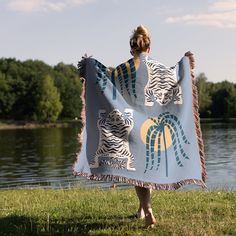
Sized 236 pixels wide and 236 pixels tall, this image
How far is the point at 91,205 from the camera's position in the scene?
854 centimetres

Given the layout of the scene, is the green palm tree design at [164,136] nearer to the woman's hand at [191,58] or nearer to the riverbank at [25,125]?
the woman's hand at [191,58]

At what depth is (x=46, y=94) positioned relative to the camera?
113 meters

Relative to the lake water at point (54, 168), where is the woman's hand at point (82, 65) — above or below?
above

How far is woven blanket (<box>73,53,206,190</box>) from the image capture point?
263 inches

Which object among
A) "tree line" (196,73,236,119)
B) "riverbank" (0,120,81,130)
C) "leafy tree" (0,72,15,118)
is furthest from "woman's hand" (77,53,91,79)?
"tree line" (196,73,236,119)

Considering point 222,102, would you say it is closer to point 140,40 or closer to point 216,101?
point 216,101

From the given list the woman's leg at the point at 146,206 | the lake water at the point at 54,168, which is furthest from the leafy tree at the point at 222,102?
the woman's leg at the point at 146,206

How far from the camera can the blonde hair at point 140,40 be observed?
6.91m

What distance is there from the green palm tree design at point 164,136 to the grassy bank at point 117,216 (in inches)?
34.5

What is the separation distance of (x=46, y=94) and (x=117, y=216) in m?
107

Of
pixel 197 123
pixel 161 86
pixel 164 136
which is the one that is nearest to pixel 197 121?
pixel 197 123

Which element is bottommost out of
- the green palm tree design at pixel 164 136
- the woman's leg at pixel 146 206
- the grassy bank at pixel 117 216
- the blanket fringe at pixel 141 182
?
the grassy bank at pixel 117 216

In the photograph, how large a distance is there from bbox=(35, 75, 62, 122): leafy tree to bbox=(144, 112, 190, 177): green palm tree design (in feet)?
345

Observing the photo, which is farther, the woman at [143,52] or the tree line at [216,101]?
the tree line at [216,101]
